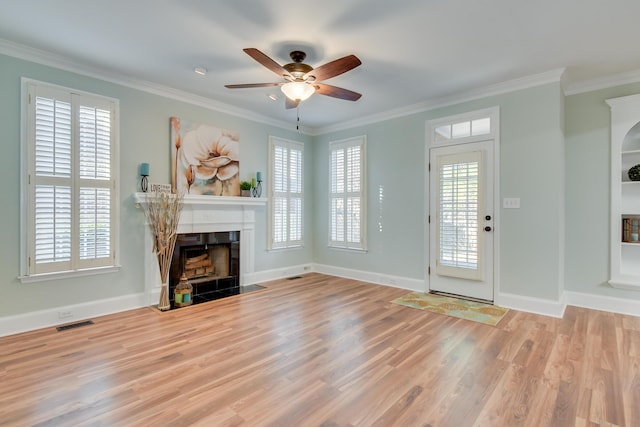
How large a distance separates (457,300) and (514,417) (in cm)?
249

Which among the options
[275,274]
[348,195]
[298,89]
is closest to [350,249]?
[348,195]

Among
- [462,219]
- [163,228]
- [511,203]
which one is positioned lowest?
[163,228]

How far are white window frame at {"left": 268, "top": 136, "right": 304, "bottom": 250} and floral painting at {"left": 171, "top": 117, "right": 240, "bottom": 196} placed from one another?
2.29 ft

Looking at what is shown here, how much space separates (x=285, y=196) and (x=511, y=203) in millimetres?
3466

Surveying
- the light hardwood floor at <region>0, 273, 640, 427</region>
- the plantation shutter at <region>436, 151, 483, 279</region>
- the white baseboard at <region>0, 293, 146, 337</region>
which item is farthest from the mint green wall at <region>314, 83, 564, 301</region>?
the white baseboard at <region>0, 293, 146, 337</region>

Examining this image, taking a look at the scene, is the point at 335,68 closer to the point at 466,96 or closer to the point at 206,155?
the point at 466,96

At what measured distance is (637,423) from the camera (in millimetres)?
1869

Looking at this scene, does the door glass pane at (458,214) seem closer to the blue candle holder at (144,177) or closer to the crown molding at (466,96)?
the crown molding at (466,96)

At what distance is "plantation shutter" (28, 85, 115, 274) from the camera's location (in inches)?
129

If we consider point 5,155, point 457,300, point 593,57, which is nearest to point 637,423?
point 457,300

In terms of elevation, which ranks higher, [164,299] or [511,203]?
[511,203]

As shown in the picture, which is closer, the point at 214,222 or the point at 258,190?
the point at 214,222

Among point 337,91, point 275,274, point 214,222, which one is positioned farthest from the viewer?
point 275,274

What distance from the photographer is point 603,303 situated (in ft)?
12.7
